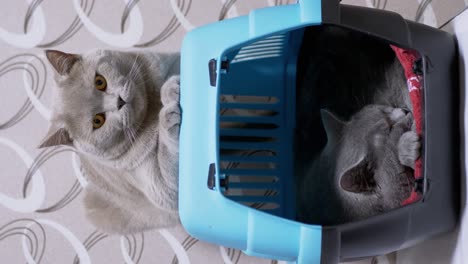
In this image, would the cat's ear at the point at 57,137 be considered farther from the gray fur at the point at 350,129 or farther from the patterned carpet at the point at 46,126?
the gray fur at the point at 350,129

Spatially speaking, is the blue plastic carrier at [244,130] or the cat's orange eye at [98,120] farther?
the cat's orange eye at [98,120]

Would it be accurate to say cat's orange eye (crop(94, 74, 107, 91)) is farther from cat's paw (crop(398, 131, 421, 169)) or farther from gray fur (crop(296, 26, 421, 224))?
cat's paw (crop(398, 131, 421, 169))

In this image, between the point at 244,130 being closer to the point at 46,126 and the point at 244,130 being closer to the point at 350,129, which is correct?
the point at 350,129

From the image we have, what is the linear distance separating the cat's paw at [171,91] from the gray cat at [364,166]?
1.22 ft

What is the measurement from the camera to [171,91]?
3.50 feet

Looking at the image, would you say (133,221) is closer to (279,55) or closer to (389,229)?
(279,55)

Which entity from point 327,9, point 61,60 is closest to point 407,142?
point 327,9

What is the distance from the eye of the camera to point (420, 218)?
2.83 ft

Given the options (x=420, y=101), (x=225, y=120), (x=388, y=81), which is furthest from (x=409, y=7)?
(x=225, y=120)

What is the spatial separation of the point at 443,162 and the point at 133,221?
889 mm

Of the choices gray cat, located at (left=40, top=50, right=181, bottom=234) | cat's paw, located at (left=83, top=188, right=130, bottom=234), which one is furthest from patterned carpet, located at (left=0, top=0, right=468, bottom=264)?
gray cat, located at (left=40, top=50, right=181, bottom=234)

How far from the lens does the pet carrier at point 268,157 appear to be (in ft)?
2.72

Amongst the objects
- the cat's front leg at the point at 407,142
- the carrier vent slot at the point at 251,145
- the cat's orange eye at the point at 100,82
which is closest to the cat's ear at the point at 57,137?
the cat's orange eye at the point at 100,82

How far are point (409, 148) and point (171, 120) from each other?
0.55 metres
